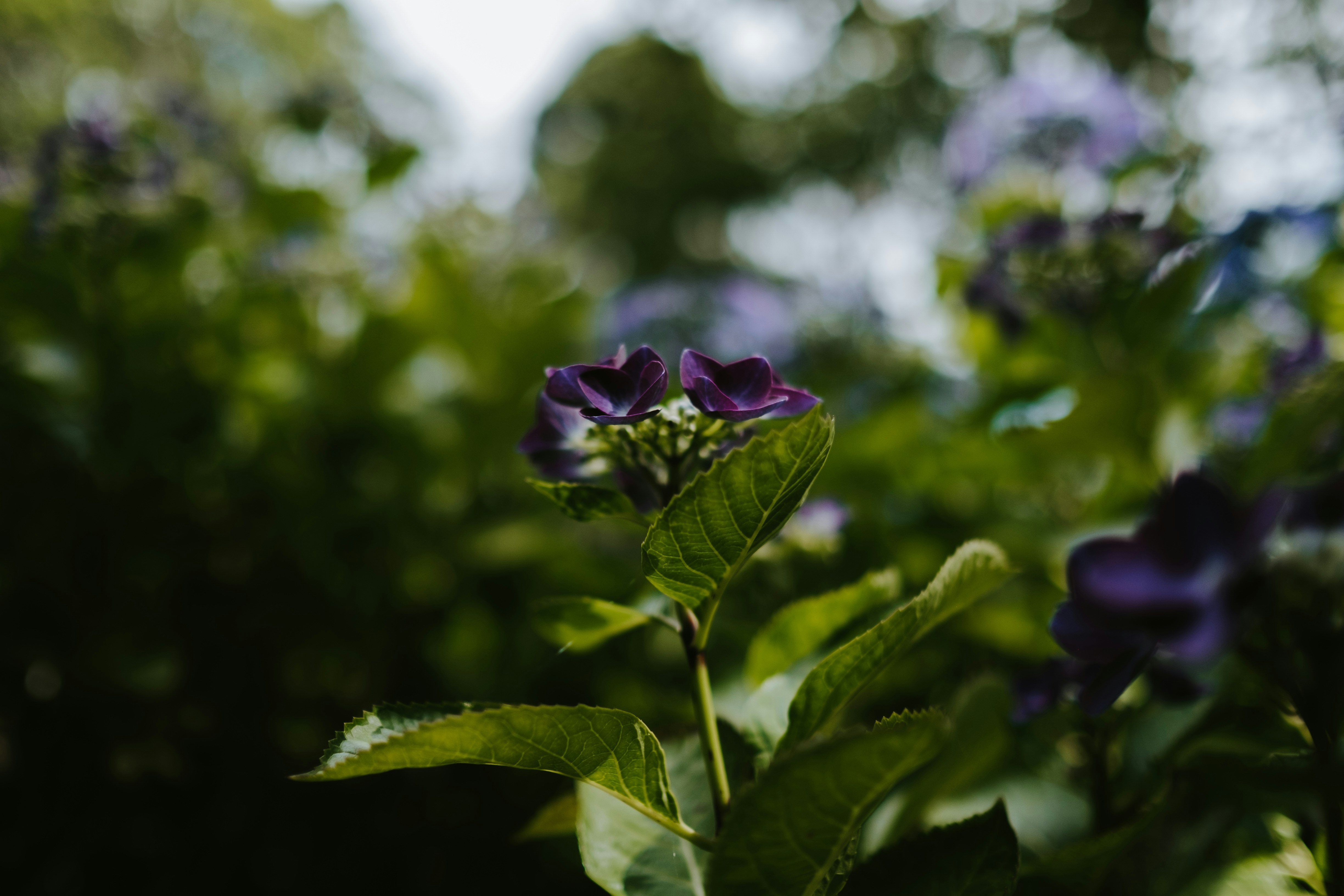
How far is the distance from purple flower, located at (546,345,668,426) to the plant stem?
0.45ft

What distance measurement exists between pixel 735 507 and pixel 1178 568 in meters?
0.23

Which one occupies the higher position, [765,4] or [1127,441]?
[765,4]

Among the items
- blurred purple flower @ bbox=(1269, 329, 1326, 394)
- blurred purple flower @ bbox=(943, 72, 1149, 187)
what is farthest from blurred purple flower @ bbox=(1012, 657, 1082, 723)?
blurred purple flower @ bbox=(943, 72, 1149, 187)

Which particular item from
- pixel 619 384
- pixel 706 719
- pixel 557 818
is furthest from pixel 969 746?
pixel 557 818

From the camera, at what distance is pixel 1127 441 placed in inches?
36.7

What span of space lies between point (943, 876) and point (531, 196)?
4017 mm

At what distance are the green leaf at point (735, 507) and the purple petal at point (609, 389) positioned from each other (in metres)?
0.10

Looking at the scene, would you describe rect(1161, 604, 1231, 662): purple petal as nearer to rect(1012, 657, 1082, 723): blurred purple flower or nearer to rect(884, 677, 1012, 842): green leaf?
rect(884, 677, 1012, 842): green leaf

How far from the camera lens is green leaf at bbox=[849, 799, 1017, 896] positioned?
0.48 m

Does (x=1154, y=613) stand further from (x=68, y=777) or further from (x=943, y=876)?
(x=68, y=777)

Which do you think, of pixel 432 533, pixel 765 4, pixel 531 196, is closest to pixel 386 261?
pixel 432 533

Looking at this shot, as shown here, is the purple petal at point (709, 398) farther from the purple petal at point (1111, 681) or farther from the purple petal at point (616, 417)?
the purple petal at point (1111, 681)

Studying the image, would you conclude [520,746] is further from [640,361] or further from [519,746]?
[640,361]

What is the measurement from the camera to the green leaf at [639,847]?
517 mm
